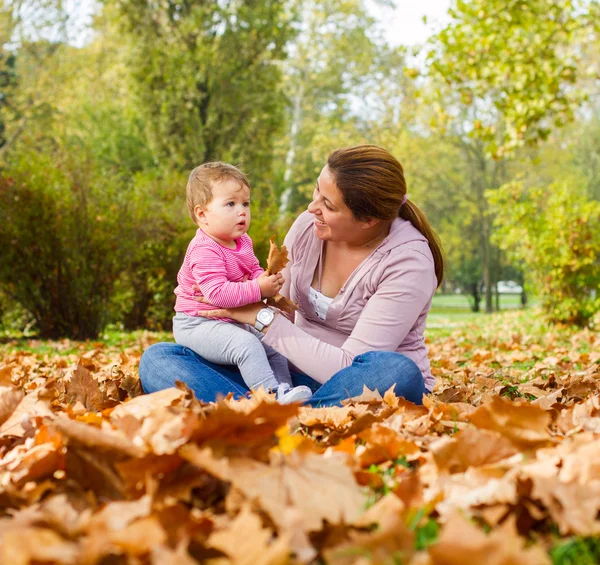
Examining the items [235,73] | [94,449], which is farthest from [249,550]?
[235,73]

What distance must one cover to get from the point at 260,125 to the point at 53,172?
26.1ft

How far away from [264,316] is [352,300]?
0.48 meters

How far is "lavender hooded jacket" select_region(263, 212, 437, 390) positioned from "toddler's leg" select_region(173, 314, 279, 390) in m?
0.09

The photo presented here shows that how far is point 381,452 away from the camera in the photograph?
1849 millimetres

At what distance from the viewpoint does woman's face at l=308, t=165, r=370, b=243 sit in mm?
3363

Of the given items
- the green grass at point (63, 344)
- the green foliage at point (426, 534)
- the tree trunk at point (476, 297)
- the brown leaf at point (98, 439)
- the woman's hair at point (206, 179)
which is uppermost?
the woman's hair at point (206, 179)

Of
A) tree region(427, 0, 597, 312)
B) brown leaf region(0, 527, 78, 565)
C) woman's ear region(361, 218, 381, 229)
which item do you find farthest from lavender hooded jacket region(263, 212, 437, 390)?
tree region(427, 0, 597, 312)

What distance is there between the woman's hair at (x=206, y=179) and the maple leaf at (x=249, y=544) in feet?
8.37

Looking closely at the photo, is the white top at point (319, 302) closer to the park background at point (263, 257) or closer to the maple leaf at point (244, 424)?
the park background at point (263, 257)

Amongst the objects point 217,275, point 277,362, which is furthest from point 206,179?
point 277,362

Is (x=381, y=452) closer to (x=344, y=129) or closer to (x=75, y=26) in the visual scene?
(x=75, y=26)

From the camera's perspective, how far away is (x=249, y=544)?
1116 mm

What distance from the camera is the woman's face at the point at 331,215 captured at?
11.0 ft

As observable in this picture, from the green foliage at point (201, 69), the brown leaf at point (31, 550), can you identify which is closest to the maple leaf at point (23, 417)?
the brown leaf at point (31, 550)
